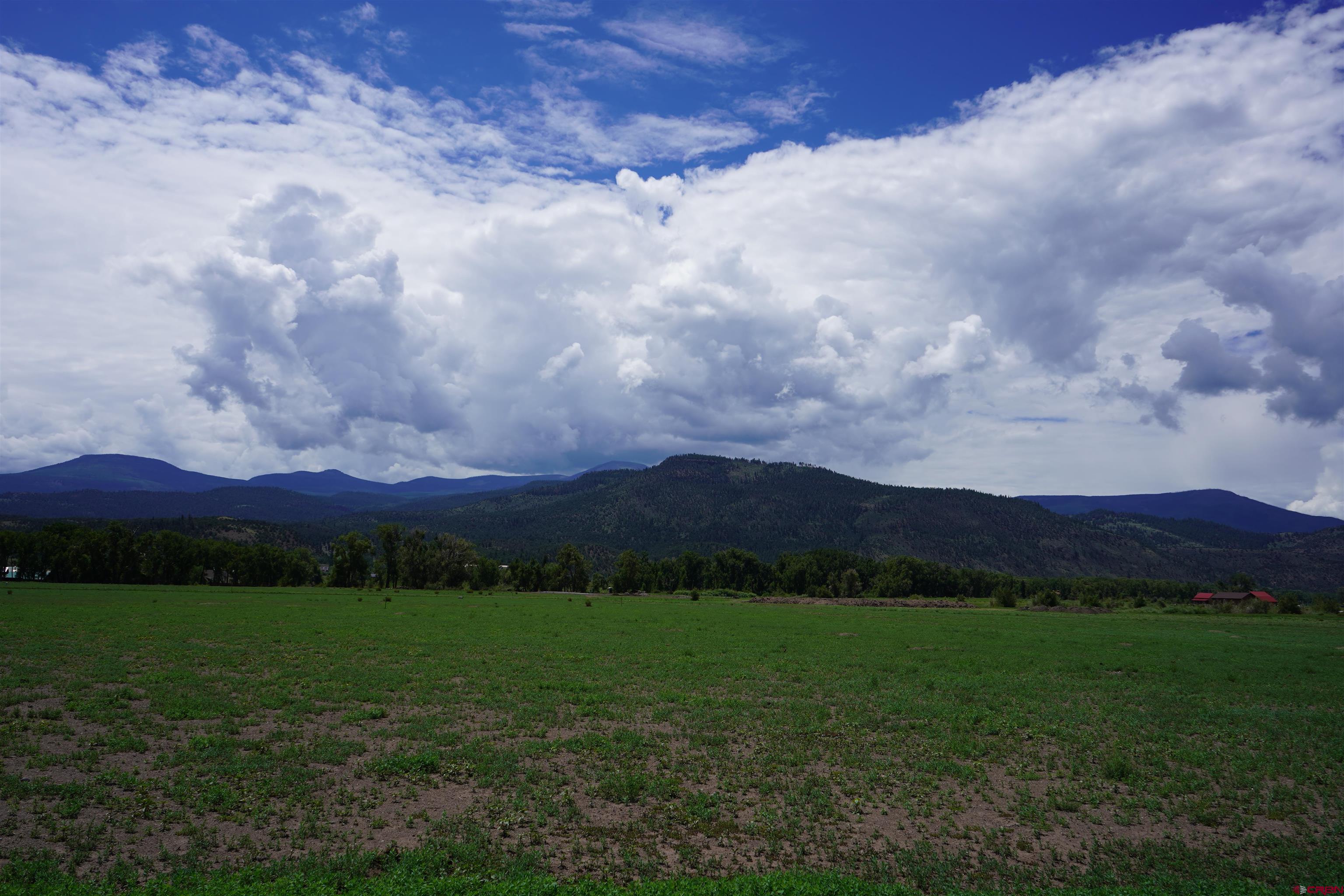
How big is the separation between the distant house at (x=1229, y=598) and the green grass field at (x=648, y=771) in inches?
4229

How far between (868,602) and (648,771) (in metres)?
102

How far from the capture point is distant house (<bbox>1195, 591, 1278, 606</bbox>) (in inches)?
4596

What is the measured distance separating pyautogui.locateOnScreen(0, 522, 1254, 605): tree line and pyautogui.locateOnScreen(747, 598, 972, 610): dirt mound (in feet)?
31.2

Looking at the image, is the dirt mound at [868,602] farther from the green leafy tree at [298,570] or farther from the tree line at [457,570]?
the green leafy tree at [298,570]

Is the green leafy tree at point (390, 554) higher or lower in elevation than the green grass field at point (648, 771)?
lower

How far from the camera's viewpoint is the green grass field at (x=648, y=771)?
A: 37.7 feet

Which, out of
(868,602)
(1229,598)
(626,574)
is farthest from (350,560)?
(1229,598)

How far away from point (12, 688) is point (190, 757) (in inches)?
450

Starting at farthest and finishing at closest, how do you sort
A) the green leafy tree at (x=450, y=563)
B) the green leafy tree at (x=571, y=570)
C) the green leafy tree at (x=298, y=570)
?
the green leafy tree at (x=571, y=570) → the green leafy tree at (x=450, y=563) → the green leafy tree at (x=298, y=570)

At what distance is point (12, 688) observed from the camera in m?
21.6

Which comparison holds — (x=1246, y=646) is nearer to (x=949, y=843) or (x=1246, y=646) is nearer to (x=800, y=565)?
(x=949, y=843)

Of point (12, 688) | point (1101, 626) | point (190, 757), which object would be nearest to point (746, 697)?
point (190, 757)

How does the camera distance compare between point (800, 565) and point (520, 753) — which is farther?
point (800, 565)

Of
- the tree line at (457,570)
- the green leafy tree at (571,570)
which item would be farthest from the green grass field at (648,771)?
the green leafy tree at (571,570)
